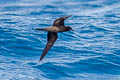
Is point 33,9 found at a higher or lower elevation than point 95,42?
higher

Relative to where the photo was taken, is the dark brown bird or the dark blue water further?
the dark blue water

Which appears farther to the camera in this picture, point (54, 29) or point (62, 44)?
point (62, 44)

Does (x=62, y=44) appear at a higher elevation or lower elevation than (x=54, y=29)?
lower

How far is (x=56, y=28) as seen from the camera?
Answer: 13.8 metres

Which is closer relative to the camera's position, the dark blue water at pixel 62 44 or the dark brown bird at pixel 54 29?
the dark brown bird at pixel 54 29

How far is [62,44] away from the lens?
19141mm

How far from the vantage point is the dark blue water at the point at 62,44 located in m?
16.2

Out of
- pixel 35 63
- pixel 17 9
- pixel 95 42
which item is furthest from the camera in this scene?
pixel 17 9

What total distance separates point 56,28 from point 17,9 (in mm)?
12175

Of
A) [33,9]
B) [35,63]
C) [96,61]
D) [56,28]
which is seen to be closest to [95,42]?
[96,61]

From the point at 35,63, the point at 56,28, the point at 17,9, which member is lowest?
the point at 35,63

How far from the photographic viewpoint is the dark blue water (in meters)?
16.2

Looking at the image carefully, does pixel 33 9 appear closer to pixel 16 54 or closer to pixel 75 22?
pixel 75 22

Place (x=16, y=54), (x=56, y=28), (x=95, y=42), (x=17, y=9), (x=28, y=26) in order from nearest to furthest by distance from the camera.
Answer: (x=56, y=28) → (x=16, y=54) → (x=95, y=42) → (x=28, y=26) → (x=17, y=9)
